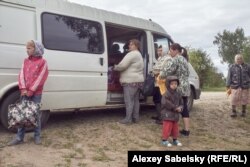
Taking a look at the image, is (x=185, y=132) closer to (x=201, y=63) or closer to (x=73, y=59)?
(x=73, y=59)

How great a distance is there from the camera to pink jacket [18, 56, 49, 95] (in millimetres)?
5703

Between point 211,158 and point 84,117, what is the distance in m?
3.71

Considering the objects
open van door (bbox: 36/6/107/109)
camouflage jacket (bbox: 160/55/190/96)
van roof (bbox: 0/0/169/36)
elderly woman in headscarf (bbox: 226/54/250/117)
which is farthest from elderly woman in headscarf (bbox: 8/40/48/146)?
elderly woman in headscarf (bbox: 226/54/250/117)

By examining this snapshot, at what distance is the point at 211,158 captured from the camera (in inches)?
197

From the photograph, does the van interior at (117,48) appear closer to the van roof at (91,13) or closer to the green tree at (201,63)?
the van roof at (91,13)

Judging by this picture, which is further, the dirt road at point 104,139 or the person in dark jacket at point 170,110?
the person in dark jacket at point 170,110

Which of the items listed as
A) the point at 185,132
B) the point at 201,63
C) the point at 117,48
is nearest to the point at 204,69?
the point at 201,63

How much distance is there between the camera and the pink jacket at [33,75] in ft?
18.7

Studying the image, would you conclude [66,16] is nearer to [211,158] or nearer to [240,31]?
[211,158]

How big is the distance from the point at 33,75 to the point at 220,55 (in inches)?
2493

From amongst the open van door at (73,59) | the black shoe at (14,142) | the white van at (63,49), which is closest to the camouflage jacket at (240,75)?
the white van at (63,49)

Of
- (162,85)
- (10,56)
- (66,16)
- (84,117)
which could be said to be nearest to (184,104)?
(162,85)

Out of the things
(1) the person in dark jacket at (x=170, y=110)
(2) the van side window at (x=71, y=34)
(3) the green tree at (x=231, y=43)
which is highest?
(3) the green tree at (x=231, y=43)

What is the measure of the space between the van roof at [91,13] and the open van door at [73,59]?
0.10 m
